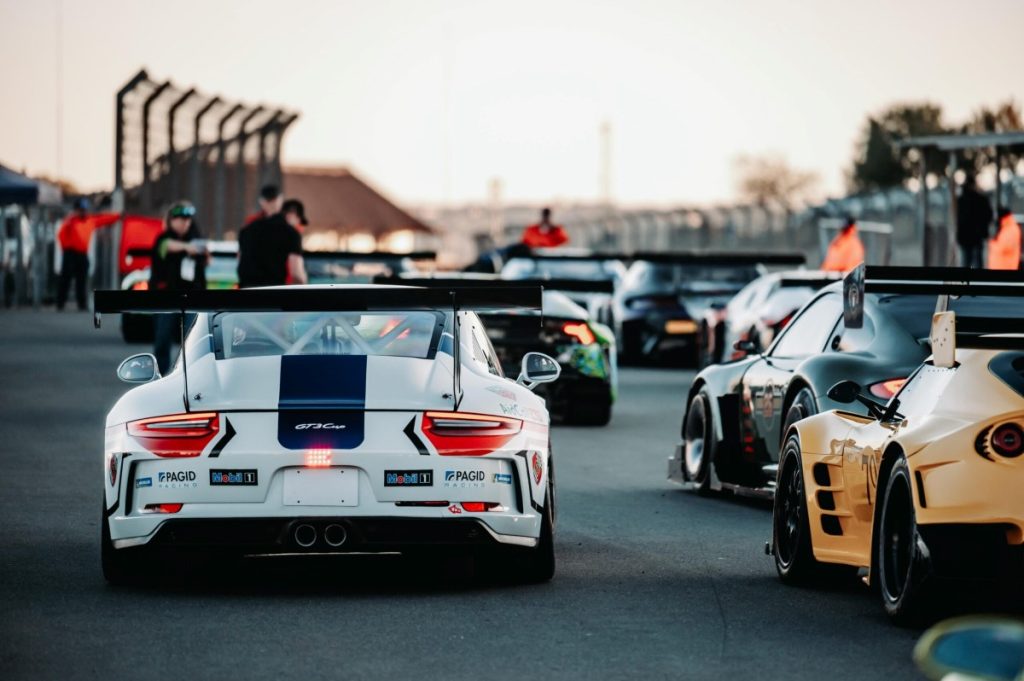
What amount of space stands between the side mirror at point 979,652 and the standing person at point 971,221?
2295cm

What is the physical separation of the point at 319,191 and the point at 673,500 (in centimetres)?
6574

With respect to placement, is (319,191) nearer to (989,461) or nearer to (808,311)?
(808,311)

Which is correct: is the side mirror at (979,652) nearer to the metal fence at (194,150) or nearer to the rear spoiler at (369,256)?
the rear spoiler at (369,256)

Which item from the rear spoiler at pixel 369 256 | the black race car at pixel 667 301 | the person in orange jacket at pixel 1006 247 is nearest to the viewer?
the rear spoiler at pixel 369 256

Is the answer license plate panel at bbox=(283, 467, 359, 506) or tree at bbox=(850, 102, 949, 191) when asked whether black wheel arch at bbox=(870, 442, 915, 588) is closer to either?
license plate panel at bbox=(283, 467, 359, 506)

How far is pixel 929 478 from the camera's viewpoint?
6.93 metres

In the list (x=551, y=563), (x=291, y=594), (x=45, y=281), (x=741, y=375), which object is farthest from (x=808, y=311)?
(x=45, y=281)

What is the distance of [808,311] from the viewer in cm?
1202

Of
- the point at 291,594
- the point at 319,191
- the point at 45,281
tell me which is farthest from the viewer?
the point at 319,191

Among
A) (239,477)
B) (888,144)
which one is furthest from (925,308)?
(888,144)

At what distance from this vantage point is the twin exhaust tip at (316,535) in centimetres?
795

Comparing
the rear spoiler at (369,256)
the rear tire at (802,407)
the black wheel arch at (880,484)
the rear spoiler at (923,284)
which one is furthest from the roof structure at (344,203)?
the black wheel arch at (880,484)

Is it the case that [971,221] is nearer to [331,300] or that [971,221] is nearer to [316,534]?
Result: [331,300]

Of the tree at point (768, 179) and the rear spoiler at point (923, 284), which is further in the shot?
the tree at point (768, 179)
